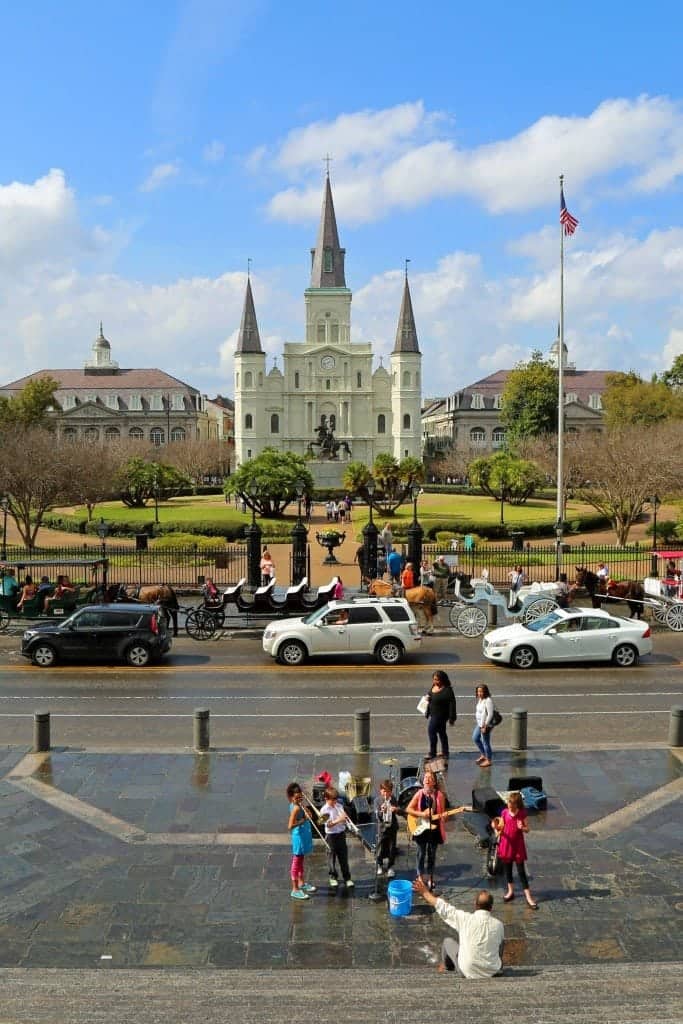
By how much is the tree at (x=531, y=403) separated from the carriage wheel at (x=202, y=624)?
74.9 metres

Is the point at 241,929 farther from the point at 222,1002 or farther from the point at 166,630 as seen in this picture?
the point at 166,630

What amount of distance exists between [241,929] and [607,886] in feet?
11.8

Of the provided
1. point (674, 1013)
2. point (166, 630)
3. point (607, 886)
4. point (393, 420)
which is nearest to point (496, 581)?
point (166, 630)

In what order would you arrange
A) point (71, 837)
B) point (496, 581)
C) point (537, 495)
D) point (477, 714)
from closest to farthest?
point (71, 837)
point (477, 714)
point (496, 581)
point (537, 495)

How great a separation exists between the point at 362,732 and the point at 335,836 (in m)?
4.09

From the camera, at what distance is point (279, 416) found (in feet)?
390

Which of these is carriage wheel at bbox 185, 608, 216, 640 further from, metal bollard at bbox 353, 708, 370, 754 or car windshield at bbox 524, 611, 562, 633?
metal bollard at bbox 353, 708, 370, 754

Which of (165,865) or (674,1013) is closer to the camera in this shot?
(674,1013)

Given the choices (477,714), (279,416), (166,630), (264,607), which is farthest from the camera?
(279,416)

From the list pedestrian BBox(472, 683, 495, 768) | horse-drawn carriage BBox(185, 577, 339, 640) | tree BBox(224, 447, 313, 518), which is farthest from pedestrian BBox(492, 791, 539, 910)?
tree BBox(224, 447, 313, 518)

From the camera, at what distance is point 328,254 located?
123500 millimetres

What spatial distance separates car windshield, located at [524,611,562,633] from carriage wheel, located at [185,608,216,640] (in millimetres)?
7347

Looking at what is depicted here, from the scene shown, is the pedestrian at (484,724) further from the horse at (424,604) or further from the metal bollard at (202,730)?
the horse at (424,604)

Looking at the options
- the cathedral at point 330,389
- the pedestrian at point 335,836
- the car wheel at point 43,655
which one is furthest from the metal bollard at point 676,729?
the cathedral at point 330,389
